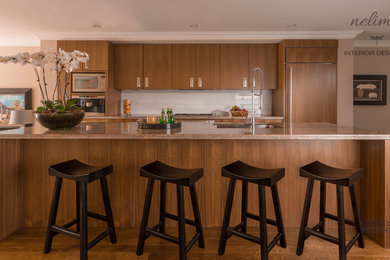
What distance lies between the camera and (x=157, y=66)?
535 centimetres

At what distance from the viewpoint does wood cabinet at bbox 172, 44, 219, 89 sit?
17.4 ft

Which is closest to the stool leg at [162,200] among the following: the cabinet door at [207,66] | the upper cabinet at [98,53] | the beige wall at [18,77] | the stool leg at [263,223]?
the stool leg at [263,223]

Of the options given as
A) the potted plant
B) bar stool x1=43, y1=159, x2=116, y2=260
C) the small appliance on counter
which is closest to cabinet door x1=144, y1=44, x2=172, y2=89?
the small appliance on counter

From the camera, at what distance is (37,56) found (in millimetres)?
2350

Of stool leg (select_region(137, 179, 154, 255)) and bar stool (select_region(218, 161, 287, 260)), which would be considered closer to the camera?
bar stool (select_region(218, 161, 287, 260))

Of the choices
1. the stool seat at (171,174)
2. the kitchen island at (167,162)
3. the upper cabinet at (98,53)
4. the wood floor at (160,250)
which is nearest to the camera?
the stool seat at (171,174)

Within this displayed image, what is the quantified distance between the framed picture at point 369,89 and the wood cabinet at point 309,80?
3.28 ft

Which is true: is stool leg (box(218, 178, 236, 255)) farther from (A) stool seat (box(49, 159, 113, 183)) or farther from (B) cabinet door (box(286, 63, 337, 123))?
(B) cabinet door (box(286, 63, 337, 123))

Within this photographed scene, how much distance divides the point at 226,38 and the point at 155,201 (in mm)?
3474

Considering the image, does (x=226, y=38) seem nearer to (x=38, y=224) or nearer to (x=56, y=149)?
(x=56, y=149)

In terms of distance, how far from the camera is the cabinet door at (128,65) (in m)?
5.35

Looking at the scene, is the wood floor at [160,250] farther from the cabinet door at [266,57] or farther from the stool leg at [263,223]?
the cabinet door at [266,57]

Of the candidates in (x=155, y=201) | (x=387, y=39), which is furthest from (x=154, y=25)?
(x=387, y=39)

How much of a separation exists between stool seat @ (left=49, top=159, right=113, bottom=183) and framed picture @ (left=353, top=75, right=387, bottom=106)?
208 inches
